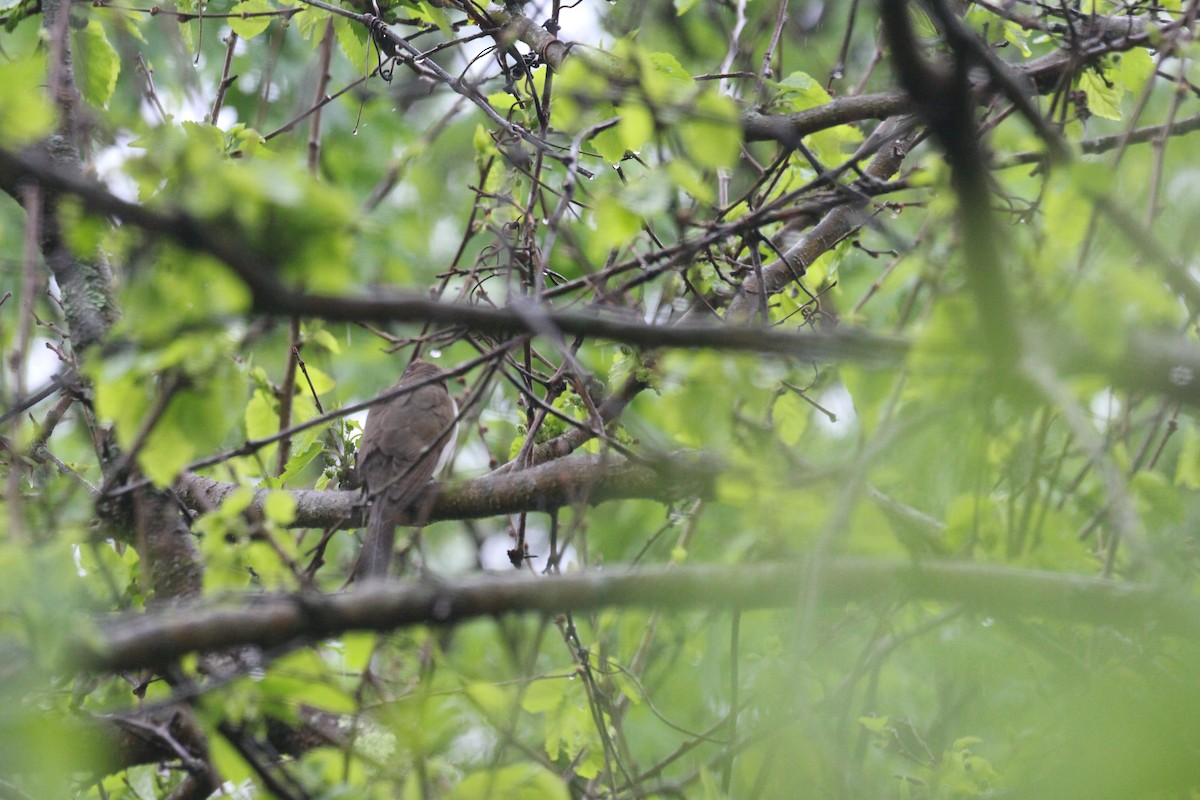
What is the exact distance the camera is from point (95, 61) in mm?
3783

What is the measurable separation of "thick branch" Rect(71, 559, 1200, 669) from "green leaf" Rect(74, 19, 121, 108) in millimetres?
2695

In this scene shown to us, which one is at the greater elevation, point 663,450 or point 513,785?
point 663,450

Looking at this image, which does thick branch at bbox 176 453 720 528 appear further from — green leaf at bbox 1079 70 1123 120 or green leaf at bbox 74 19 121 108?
green leaf at bbox 1079 70 1123 120

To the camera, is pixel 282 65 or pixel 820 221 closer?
pixel 820 221

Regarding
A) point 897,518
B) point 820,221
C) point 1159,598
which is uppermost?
point 820,221

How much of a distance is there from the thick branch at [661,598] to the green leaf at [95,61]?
2.70 metres

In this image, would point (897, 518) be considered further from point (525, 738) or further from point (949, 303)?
point (525, 738)

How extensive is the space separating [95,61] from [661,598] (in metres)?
3.17

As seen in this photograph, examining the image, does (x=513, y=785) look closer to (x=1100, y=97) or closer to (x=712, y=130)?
(x=712, y=130)

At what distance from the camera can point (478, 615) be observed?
191cm

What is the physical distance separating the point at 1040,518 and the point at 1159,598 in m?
0.33

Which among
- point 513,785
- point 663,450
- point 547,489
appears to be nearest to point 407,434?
point 547,489

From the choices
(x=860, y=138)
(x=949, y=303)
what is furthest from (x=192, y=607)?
(x=860, y=138)

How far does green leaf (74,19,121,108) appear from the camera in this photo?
377 cm
